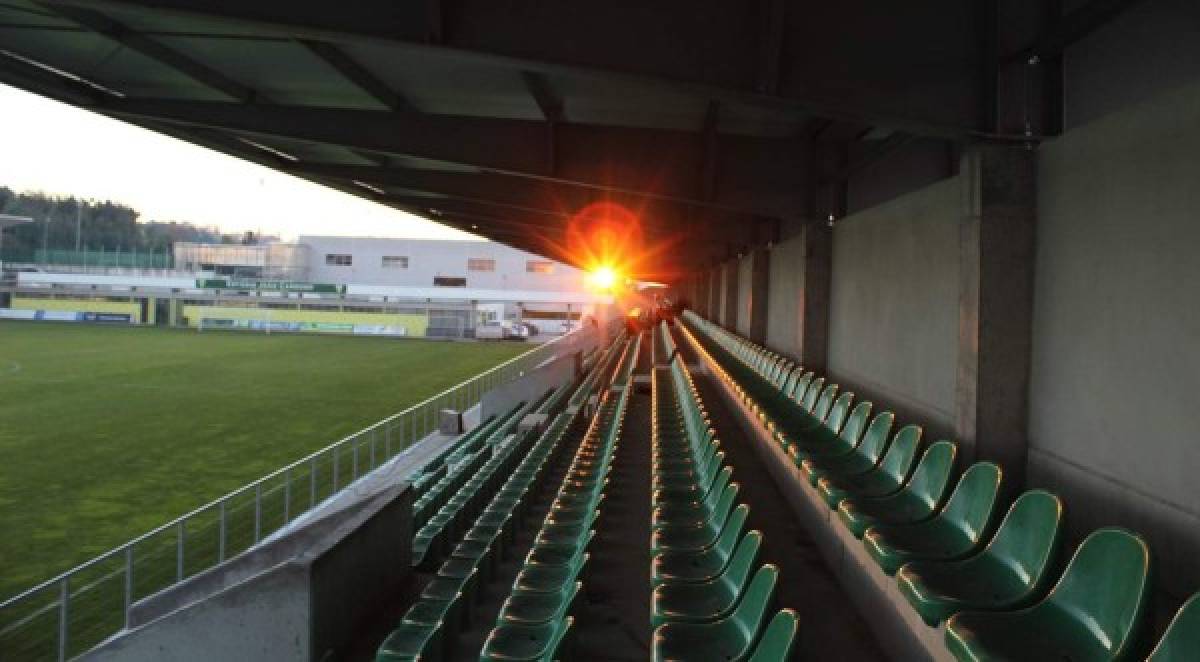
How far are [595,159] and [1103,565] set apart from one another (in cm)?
750

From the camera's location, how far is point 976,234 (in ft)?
16.7

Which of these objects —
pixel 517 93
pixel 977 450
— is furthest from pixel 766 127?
pixel 977 450

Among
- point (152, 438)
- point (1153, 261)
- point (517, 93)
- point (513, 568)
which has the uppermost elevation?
point (517, 93)

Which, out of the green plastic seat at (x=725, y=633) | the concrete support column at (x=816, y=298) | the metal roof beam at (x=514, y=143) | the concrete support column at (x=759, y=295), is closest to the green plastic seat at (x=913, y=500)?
the green plastic seat at (x=725, y=633)

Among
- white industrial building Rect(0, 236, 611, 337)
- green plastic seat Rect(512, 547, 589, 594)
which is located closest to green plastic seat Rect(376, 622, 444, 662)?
green plastic seat Rect(512, 547, 589, 594)

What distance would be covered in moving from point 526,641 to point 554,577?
88 centimetres

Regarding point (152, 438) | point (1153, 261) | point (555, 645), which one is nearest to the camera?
point (555, 645)

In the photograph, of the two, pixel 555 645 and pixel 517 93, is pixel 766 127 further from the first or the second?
pixel 555 645

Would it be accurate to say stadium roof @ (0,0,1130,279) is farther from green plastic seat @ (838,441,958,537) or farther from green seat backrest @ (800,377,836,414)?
green seat backrest @ (800,377,836,414)

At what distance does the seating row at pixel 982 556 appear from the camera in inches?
104

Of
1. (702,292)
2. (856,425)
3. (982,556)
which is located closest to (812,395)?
(856,425)

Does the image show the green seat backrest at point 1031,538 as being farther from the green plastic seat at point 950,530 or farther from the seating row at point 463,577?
the seating row at point 463,577

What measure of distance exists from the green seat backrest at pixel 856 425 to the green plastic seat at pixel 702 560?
71.7 inches

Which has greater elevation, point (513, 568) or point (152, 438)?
point (513, 568)
